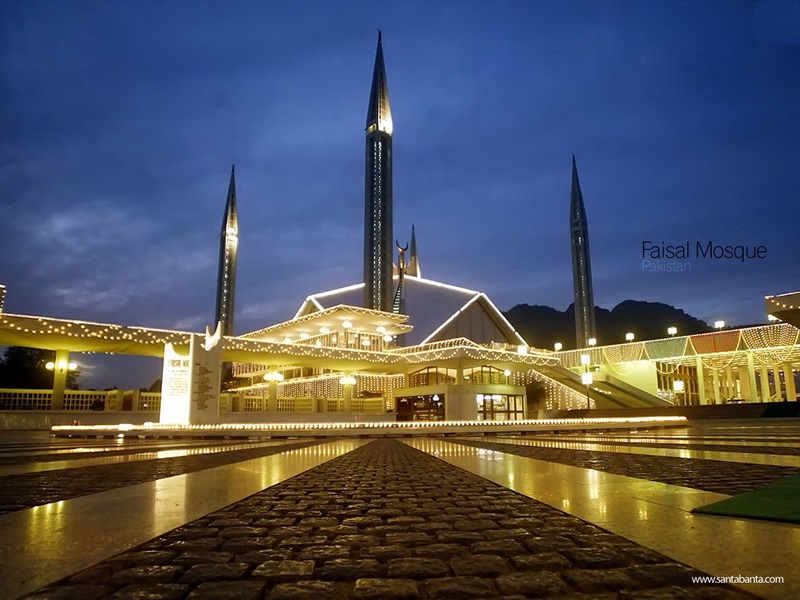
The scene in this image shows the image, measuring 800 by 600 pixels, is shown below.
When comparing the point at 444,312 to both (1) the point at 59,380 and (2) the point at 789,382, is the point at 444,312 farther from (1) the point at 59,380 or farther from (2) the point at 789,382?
(1) the point at 59,380

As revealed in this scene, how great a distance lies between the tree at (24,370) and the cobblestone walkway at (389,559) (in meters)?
47.4

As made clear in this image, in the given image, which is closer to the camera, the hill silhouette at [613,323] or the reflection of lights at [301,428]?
the reflection of lights at [301,428]

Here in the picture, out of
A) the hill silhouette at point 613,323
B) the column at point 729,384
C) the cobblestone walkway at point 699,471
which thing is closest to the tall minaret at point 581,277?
the column at point 729,384

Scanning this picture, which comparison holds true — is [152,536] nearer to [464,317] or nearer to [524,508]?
[524,508]

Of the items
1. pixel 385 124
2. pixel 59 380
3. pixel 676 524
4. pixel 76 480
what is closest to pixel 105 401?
pixel 59 380

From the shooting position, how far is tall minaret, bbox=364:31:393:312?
191 ft

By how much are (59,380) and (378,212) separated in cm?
4109

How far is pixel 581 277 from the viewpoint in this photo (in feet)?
241

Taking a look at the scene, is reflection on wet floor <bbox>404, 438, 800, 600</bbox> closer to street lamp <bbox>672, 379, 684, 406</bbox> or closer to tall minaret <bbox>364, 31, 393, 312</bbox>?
street lamp <bbox>672, 379, 684, 406</bbox>

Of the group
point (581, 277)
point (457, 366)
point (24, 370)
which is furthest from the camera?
point (581, 277)

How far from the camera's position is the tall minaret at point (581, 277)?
234 ft

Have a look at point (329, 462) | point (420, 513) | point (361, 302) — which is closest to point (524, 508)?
point (420, 513)

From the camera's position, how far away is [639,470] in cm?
582

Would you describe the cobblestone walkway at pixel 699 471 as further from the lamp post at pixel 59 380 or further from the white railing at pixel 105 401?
the lamp post at pixel 59 380
